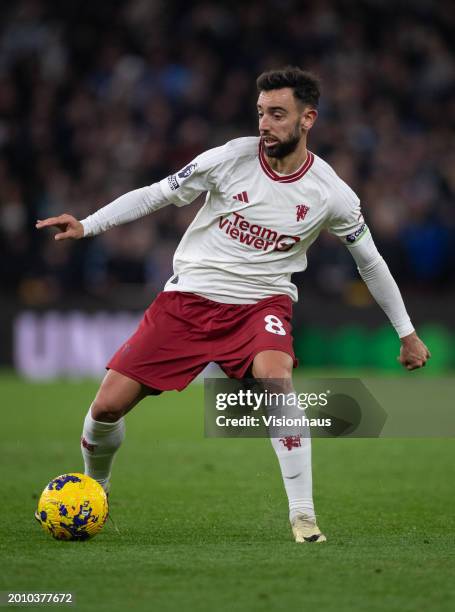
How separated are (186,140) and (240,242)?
1197cm

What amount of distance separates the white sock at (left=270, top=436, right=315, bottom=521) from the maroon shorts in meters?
0.45

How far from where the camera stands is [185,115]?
60.3 feet

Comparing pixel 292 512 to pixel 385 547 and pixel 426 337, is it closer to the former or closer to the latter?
pixel 385 547

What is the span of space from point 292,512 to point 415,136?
13.4 metres

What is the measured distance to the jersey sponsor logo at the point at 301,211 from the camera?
618 centimetres

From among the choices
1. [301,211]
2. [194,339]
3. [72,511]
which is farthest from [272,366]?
[72,511]

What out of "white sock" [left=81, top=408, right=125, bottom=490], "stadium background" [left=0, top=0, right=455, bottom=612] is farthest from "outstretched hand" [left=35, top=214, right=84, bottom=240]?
"stadium background" [left=0, top=0, right=455, bottom=612]

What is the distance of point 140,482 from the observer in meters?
8.43

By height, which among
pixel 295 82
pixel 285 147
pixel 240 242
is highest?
pixel 295 82

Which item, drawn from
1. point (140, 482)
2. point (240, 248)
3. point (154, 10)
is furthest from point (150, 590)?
point (154, 10)

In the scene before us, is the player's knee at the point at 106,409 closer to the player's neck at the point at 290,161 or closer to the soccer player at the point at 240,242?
the soccer player at the point at 240,242

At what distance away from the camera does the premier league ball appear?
230 inches

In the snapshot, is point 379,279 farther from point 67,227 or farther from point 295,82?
point 67,227

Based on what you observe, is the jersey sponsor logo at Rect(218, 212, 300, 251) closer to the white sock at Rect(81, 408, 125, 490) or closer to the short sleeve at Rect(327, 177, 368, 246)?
the short sleeve at Rect(327, 177, 368, 246)
